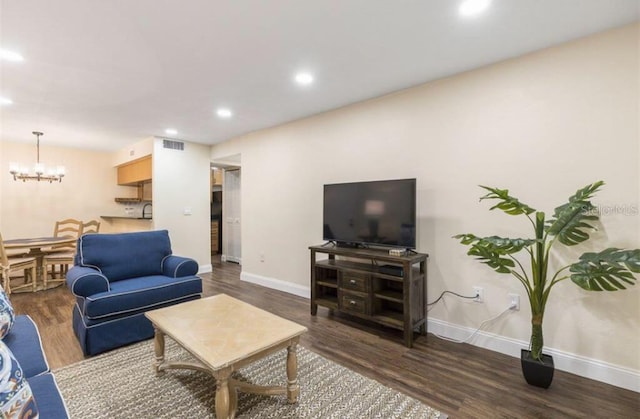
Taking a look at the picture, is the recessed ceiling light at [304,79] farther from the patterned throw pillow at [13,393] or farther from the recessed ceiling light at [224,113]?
the patterned throw pillow at [13,393]

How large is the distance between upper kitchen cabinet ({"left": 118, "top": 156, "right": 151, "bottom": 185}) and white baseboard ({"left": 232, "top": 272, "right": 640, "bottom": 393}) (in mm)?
5153

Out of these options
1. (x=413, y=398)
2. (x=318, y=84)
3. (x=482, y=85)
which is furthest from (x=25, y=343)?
(x=482, y=85)

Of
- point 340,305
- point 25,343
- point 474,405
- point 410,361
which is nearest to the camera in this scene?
point 25,343

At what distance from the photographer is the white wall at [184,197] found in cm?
487

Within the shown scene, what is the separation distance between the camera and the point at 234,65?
2.49 m

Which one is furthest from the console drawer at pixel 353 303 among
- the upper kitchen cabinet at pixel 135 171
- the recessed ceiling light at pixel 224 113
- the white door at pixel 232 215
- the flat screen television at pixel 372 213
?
the upper kitchen cabinet at pixel 135 171

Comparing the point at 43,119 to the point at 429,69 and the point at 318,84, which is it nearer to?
the point at 318,84

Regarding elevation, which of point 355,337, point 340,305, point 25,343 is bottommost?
point 355,337

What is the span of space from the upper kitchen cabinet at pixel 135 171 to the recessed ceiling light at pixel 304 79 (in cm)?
363

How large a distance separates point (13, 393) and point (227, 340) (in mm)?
897

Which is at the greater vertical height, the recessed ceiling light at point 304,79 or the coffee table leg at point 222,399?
the recessed ceiling light at point 304,79

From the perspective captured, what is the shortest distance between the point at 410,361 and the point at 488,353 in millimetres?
707

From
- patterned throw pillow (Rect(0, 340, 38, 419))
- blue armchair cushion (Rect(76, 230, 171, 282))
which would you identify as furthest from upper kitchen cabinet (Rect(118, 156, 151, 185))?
patterned throw pillow (Rect(0, 340, 38, 419))

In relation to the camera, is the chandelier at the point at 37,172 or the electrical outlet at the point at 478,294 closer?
the electrical outlet at the point at 478,294
